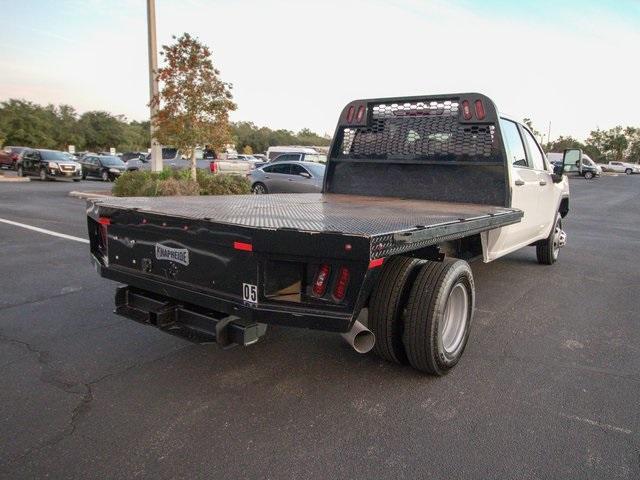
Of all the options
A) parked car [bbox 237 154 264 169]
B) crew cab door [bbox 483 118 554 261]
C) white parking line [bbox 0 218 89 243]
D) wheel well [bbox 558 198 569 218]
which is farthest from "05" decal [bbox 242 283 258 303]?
parked car [bbox 237 154 264 169]

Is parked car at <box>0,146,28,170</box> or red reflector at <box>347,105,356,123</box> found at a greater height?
red reflector at <box>347,105,356,123</box>

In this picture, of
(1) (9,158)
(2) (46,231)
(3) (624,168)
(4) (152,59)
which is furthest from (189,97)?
(3) (624,168)

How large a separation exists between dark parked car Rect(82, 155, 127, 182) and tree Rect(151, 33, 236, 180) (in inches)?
513

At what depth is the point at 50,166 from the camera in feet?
83.3

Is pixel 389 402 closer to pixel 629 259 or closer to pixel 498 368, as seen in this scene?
pixel 498 368

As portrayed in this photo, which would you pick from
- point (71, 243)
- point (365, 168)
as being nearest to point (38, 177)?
point (71, 243)

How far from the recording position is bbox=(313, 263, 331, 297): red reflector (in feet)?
9.38

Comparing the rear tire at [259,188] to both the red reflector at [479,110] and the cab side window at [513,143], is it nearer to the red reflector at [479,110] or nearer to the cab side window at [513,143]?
the cab side window at [513,143]

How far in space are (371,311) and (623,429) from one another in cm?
163

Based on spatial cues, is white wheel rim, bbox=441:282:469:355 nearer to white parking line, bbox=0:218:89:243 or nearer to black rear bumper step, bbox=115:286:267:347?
black rear bumper step, bbox=115:286:267:347

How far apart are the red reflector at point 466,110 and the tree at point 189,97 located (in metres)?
11.3

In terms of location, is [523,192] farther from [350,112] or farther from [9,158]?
[9,158]

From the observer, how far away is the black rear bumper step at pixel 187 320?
3.08 meters

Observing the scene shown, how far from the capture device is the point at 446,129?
5.59 metres
